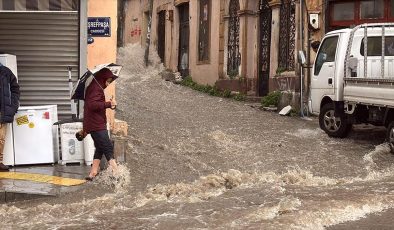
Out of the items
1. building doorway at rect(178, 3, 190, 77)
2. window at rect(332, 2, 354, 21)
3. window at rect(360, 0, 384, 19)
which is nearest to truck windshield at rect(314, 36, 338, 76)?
window at rect(360, 0, 384, 19)

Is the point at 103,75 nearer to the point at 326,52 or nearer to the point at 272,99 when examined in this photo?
the point at 326,52

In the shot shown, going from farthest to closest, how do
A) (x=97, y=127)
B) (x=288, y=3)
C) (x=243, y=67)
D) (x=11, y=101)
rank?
(x=243, y=67), (x=288, y=3), (x=11, y=101), (x=97, y=127)

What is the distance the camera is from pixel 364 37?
11367 millimetres

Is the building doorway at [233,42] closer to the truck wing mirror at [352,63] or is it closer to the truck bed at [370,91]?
the truck wing mirror at [352,63]

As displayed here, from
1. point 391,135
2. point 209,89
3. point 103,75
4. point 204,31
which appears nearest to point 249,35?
point 209,89

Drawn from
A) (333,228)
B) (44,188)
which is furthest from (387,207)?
(44,188)

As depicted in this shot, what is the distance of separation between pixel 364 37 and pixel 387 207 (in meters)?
5.48

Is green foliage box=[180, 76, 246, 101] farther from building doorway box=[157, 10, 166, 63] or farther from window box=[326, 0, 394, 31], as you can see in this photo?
window box=[326, 0, 394, 31]

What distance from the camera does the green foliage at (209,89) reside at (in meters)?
19.5

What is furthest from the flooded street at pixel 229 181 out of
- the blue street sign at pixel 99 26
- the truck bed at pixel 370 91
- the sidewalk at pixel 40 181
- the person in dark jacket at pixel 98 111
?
the blue street sign at pixel 99 26

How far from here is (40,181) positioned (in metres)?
7.97

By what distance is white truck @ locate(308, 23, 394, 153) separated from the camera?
10.5 meters

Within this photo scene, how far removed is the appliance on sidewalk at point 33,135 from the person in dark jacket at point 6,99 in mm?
271

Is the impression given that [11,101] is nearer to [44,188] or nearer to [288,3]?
[44,188]
